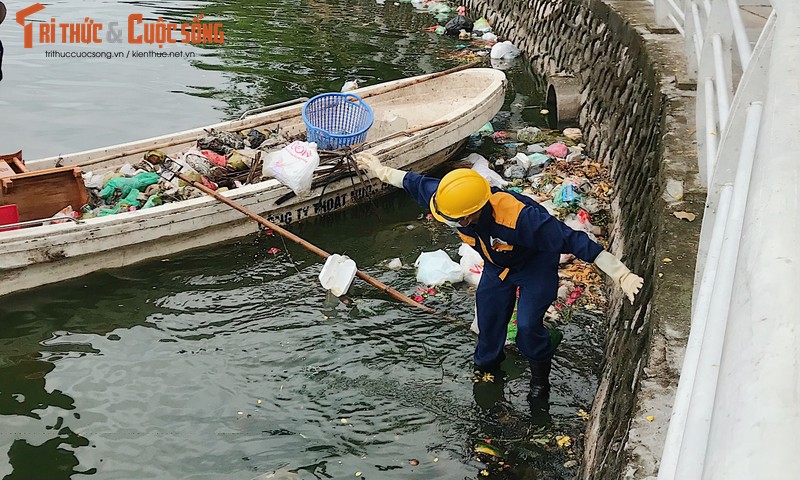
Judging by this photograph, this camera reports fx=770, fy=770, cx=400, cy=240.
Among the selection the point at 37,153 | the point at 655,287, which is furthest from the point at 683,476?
the point at 37,153

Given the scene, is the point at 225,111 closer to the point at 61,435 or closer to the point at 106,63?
the point at 106,63

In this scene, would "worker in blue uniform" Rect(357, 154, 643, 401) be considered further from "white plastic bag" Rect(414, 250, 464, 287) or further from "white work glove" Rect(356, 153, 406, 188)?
"white plastic bag" Rect(414, 250, 464, 287)

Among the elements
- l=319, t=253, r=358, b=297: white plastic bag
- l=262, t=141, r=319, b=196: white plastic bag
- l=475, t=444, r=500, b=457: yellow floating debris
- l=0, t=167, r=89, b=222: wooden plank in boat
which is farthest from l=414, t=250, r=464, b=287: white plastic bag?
l=0, t=167, r=89, b=222: wooden plank in boat

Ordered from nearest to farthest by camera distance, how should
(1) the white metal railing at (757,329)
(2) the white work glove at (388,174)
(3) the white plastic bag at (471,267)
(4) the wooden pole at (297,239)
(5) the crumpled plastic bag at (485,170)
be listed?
(1) the white metal railing at (757,329), (2) the white work glove at (388,174), (4) the wooden pole at (297,239), (3) the white plastic bag at (471,267), (5) the crumpled plastic bag at (485,170)

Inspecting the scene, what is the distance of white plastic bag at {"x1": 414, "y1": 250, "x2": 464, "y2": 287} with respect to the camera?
280 inches

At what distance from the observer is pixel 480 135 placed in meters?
10.8

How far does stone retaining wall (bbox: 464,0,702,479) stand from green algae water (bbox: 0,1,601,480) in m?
0.80

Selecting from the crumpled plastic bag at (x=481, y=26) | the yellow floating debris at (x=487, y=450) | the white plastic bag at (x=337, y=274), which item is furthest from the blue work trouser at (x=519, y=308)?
Result: the crumpled plastic bag at (x=481, y=26)

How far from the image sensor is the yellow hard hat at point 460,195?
4.59 meters

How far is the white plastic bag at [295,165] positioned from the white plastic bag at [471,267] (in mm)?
1885

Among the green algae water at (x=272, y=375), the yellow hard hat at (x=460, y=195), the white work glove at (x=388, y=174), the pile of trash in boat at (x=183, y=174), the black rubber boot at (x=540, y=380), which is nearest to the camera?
the yellow hard hat at (x=460, y=195)

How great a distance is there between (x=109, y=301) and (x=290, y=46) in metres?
10.2

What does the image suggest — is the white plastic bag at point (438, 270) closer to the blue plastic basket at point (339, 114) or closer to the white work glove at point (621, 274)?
the blue plastic basket at point (339, 114)

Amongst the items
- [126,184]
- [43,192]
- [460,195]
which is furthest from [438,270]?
[43,192]
